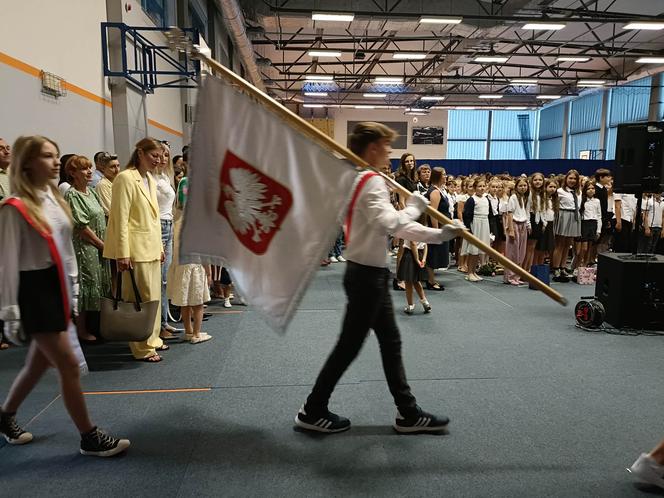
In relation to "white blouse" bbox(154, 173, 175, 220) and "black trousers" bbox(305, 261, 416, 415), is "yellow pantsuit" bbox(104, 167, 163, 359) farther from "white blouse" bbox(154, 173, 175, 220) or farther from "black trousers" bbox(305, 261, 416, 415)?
"black trousers" bbox(305, 261, 416, 415)

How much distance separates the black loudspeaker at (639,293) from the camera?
4.77 m

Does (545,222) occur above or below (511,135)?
below

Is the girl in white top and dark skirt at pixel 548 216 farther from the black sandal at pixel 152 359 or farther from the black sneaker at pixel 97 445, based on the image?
the black sneaker at pixel 97 445

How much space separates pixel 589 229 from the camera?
7645mm

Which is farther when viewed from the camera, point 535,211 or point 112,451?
point 535,211

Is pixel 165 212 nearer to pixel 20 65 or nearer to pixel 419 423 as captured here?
pixel 20 65

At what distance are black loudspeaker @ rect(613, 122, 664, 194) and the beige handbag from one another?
496 cm

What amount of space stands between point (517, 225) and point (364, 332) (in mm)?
5438

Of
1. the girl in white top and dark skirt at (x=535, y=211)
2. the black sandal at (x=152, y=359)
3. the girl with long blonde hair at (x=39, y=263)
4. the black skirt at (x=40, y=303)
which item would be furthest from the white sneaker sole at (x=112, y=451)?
the girl in white top and dark skirt at (x=535, y=211)

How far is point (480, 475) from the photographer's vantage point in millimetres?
2344

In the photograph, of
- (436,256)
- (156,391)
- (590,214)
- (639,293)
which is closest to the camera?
(156,391)

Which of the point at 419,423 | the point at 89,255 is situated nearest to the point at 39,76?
the point at 89,255

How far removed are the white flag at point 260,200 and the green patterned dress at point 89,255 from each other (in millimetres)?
1943

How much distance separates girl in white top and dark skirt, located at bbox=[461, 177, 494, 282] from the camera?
7.51 m
